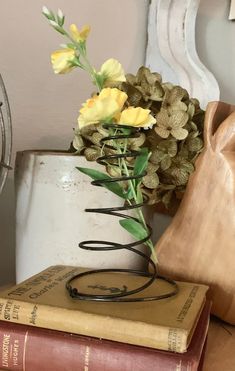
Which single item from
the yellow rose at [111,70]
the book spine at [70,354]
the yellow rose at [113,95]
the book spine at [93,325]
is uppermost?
the yellow rose at [111,70]

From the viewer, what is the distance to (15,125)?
78 centimetres

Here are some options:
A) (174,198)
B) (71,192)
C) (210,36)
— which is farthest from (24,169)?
(210,36)

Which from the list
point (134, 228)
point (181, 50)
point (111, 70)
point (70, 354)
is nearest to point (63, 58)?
point (111, 70)

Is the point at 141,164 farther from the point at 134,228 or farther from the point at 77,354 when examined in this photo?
the point at 77,354

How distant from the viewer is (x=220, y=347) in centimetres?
54

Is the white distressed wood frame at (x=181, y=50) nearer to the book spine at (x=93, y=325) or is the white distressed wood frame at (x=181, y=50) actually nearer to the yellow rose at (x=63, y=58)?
the yellow rose at (x=63, y=58)

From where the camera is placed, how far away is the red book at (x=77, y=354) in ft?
1.37

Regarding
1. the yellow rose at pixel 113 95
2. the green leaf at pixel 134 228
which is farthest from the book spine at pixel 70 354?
the yellow rose at pixel 113 95

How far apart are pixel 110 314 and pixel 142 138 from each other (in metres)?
0.21

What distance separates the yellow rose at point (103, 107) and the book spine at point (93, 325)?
18 cm

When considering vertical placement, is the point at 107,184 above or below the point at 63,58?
below

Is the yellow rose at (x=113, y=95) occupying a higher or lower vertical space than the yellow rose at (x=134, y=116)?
higher

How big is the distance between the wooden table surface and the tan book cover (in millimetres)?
64

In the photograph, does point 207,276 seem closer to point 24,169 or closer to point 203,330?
point 203,330
